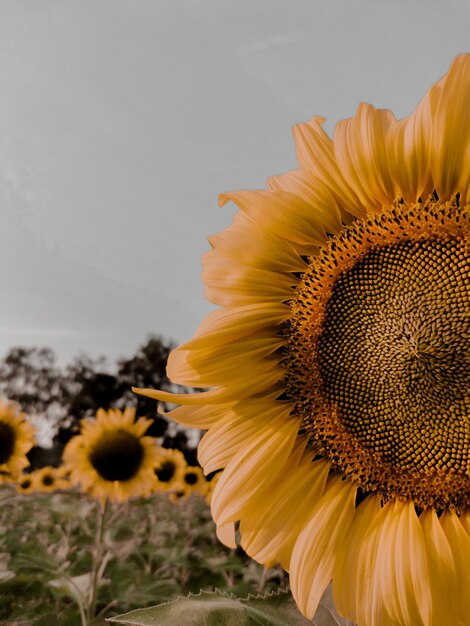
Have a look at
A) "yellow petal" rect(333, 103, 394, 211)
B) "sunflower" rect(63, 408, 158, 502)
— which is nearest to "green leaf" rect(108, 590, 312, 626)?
"yellow petal" rect(333, 103, 394, 211)

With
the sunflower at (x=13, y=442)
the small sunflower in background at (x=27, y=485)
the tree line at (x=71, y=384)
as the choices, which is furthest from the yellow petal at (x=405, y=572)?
the tree line at (x=71, y=384)

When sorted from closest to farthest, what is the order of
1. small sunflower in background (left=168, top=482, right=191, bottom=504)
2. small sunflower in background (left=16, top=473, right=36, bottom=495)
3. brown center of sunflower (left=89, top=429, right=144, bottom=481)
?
brown center of sunflower (left=89, top=429, right=144, bottom=481) → small sunflower in background (left=168, top=482, right=191, bottom=504) → small sunflower in background (left=16, top=473, right=36, bottom=495)

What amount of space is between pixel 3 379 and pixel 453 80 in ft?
159

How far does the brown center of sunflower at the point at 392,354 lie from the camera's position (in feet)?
4.44

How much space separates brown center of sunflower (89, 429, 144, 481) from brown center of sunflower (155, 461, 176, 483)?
347cm

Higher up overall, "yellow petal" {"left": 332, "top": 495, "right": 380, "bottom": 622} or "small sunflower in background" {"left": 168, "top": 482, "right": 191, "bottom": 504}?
"yellow petal" {"left": 332, "top": 495, "right": 380, "bottom": 622}

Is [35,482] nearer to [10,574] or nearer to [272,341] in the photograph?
[10,574]

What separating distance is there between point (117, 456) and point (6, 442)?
1373mm

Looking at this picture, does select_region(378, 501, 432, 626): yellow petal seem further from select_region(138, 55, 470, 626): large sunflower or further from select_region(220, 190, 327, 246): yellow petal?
select_region(220, 190, 327, 246): yellow petal

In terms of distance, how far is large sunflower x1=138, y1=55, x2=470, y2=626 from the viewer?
52.4 inches

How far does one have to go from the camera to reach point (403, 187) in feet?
4.66

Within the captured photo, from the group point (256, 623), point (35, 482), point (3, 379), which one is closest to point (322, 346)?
point (256, 623)

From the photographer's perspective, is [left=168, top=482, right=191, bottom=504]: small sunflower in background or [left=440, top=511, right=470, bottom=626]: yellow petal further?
[left=168, top=482, right=191, bottom=504]: small sunflower in background

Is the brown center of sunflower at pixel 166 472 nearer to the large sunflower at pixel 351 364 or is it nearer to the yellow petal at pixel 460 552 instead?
the large sunflower at pixel 351 364
